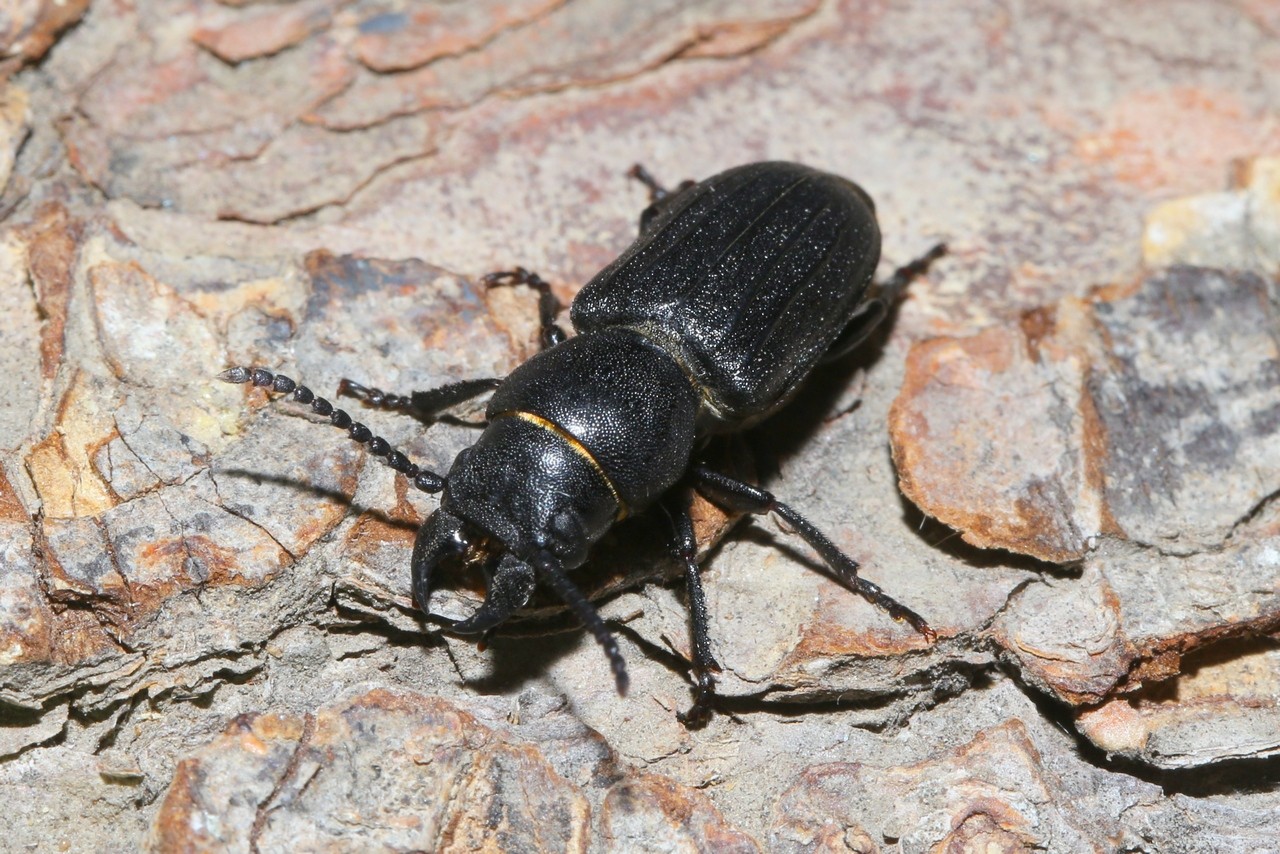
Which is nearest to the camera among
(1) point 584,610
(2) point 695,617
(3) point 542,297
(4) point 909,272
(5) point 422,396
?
(1) point 584,610

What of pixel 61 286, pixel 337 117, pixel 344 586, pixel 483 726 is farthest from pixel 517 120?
pixel 483 726

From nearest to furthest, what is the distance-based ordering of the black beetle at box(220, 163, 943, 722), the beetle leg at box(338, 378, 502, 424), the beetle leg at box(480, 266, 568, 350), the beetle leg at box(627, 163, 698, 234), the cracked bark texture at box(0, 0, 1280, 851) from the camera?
the cracked bark texture at box(0, 0, 1280, 851) → the black beetle at box(220, 163, 943, 722) → the beetle leg at box(338, 378, 502, 424) → the beetle leg at box(480, 266, 568, 350) → the beetle leg at box(627, 163, 698, 234)

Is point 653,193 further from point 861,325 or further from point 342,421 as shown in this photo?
point 342,421

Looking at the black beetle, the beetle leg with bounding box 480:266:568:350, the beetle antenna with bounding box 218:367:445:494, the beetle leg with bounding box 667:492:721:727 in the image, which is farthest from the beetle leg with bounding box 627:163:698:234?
the beetle antenna with bounding box 218:367:445:494

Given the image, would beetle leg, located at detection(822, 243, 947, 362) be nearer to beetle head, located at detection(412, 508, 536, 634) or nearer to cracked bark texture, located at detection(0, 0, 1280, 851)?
cracked bark texture, located at detection(0, 0, 1280, 851)

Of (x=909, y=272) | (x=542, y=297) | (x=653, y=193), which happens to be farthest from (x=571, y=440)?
(x=909, y=272)

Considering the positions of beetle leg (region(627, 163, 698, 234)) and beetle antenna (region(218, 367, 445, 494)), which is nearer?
beetle antenna (region(218, 367, 445, 494))

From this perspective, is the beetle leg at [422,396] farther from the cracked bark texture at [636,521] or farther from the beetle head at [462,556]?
the beetle head at [462,556]
